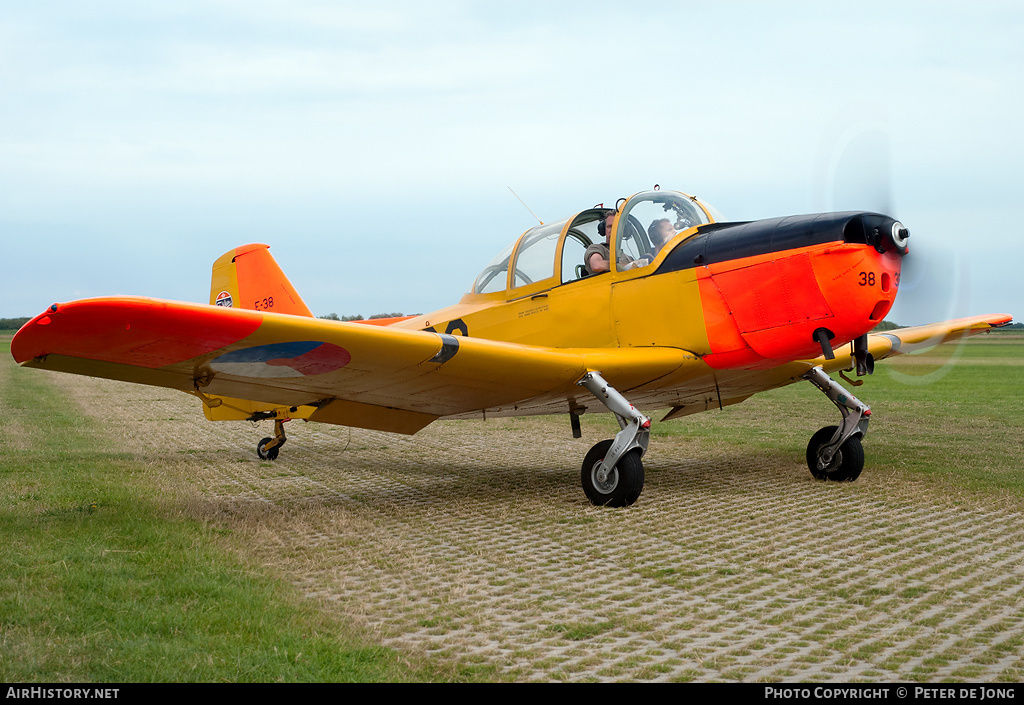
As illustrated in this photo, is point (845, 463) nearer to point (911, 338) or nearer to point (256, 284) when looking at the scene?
point (911, 338)

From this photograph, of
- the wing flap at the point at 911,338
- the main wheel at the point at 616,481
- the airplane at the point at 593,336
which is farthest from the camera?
the wing flap at the point at 911,338

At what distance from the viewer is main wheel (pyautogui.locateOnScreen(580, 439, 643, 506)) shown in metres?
6.20

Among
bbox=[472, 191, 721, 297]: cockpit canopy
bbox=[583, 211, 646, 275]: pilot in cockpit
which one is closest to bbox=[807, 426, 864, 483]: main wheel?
bbox=[472, 191, 721, 297]: cockpit canopy

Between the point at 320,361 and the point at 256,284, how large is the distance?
4.75m

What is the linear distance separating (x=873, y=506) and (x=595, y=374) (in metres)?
2.39

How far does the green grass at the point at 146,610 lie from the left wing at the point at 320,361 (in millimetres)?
1081

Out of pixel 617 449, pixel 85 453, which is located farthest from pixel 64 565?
pixel 85 453

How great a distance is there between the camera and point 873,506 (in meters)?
6.29

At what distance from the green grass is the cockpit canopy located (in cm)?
353

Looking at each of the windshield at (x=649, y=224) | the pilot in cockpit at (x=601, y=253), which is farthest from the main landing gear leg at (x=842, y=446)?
the pilot in cockpit at (x=601, y=253)

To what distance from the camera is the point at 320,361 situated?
219 inches

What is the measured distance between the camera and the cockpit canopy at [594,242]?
6871 mm

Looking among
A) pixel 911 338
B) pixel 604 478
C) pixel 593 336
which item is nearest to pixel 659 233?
pixel 593 336

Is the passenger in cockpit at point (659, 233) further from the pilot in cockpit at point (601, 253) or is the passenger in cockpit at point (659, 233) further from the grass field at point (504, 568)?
the grass field at point (504, 568)
